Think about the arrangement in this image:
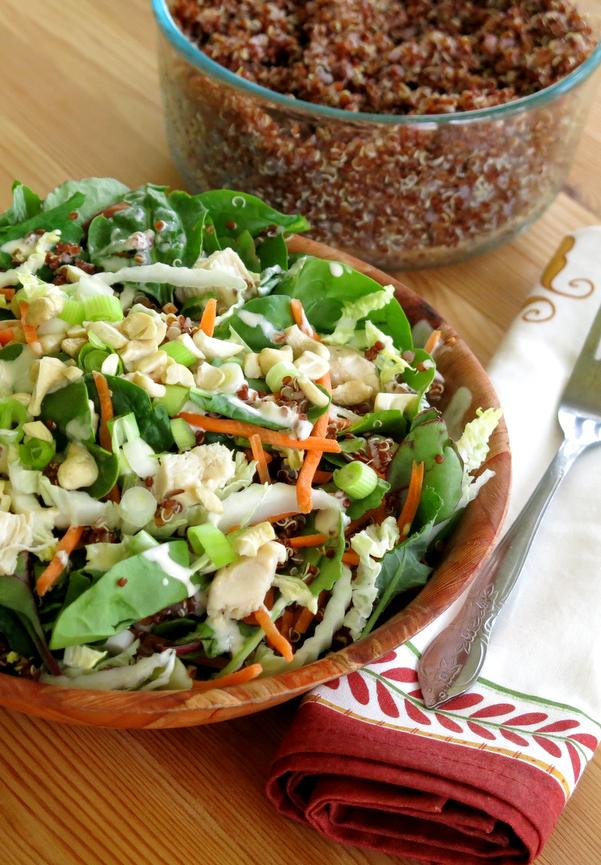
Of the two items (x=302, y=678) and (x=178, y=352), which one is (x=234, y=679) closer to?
(x=302, y=678)

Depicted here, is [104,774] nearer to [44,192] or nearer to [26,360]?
[26,360]

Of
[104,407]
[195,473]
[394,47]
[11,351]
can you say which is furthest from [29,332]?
[394,47]

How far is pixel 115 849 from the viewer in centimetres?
98

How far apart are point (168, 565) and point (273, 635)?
12 cm

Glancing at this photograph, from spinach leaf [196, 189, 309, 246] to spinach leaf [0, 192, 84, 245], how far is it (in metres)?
0.16

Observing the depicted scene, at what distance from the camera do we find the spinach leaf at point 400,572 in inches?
38.9

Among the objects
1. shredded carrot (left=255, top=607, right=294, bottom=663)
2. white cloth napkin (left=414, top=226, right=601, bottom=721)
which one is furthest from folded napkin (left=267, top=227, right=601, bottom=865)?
shredded carrot (left=255, top=607, right=294, bottom=663)

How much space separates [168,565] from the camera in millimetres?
916

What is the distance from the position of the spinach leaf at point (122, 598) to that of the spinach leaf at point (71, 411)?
148 millimetres

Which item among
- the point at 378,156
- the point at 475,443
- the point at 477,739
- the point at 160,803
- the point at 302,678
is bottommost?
the point at 160,803

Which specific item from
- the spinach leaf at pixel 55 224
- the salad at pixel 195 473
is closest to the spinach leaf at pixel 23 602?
the salad at pixel 195 473

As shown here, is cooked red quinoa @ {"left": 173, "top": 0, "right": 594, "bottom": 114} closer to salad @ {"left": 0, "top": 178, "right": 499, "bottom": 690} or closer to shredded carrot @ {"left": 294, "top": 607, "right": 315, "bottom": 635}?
salad @ {"left": 0, "top": 178, "right": 499, "bottom": 690}

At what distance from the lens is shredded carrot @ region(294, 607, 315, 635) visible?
98 centimetres

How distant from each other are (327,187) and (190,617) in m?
0.72
